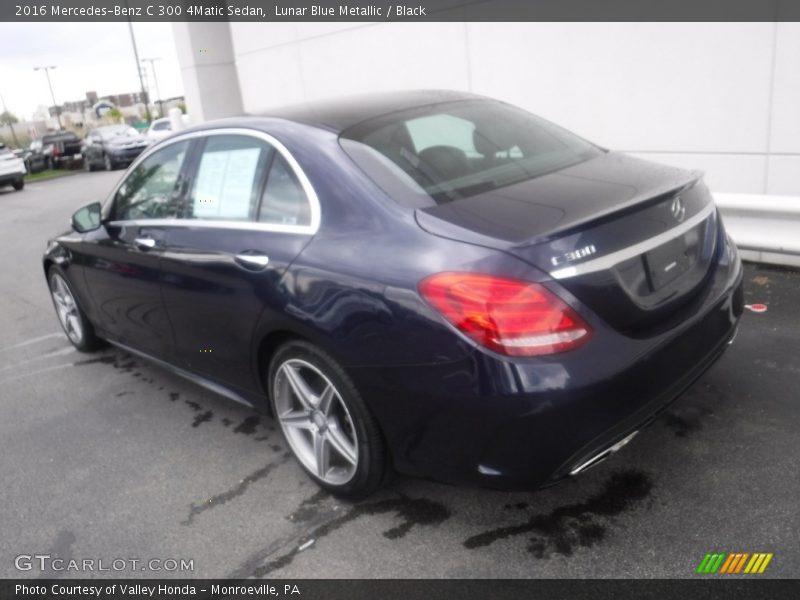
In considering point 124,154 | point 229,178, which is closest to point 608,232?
point 229,178

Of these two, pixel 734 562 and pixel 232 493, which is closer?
pixel 734 562

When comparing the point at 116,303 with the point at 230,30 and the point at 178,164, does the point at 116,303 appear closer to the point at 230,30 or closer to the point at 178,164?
the point at 178,164

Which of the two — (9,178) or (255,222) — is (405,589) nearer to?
(255,222)

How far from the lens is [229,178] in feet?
11.7

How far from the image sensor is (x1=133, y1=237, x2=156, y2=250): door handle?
3951mm

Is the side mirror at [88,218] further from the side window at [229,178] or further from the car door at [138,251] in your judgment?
the side window at [229,178]

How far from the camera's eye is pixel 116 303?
4.52 m

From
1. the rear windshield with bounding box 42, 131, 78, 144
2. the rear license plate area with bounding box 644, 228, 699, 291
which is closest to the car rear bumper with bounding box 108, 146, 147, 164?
the rear windshield with bounding box 42, 131, 78, 144

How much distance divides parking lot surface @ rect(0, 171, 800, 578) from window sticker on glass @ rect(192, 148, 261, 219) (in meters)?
1.22

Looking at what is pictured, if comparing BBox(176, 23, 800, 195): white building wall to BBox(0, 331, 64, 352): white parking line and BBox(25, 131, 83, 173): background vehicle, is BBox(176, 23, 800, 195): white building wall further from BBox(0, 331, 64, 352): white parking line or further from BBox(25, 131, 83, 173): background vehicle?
BBox(25, 131, 83, 173): background vehicle

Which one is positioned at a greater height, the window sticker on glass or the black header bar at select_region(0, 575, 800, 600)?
the window sticker on glass

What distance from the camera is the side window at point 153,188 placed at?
13.1 ft

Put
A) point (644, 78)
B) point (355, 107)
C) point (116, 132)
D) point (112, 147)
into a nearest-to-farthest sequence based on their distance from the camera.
Answer: point (355, 107), point (644, 78), point (112, 147), point (116, 132)

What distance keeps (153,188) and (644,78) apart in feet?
13.6
